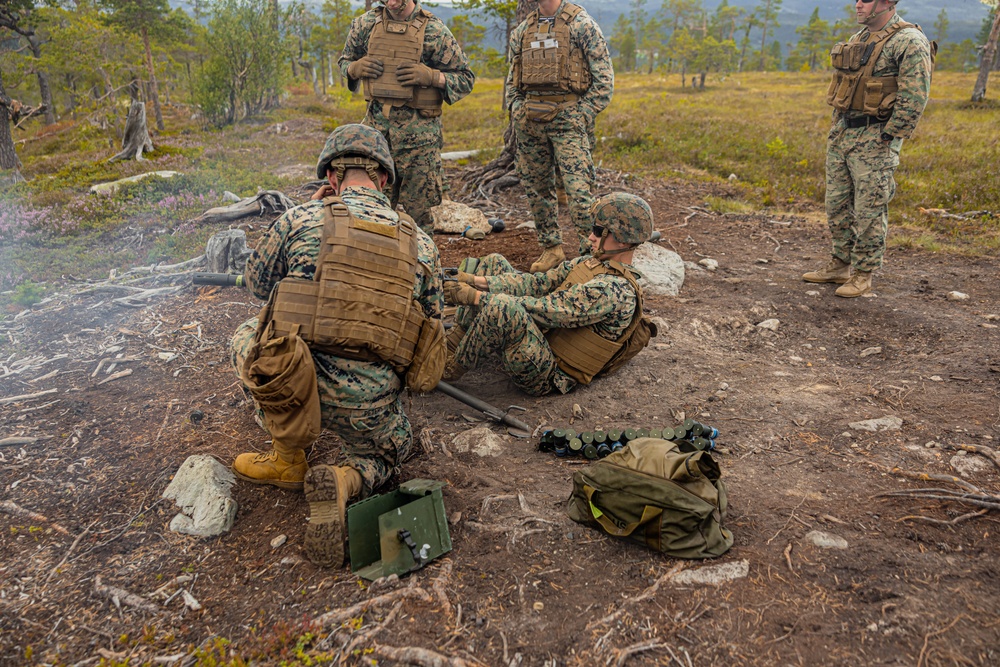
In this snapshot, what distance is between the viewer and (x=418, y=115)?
609 cm

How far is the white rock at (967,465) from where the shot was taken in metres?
3.16

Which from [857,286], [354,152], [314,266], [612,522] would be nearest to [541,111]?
[354,152]

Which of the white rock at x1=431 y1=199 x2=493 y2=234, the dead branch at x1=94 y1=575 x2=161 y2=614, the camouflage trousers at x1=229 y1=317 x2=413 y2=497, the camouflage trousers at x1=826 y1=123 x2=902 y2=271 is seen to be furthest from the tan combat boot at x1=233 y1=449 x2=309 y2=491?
the camouflage trousers at x1=826 y1=123 x2=902 y2=271

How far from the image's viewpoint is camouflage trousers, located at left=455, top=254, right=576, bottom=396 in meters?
4.07

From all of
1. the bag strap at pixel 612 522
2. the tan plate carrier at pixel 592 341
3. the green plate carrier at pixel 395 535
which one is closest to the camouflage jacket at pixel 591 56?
the tan plate carrier at pixel 592 341

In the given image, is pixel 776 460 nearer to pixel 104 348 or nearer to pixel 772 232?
pixel 104 348

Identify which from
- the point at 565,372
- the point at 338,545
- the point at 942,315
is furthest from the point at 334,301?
the point at 942,315

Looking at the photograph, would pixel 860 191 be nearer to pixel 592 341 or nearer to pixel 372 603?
pixel 592 341

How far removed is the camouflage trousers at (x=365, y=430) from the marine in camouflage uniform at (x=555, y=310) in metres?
0.94

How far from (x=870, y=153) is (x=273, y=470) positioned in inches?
228

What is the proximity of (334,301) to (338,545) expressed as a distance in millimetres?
1142

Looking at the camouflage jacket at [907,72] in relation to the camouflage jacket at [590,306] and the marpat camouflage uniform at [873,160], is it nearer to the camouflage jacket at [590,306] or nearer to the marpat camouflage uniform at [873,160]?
the marpat camouflage uniform at [873,160]

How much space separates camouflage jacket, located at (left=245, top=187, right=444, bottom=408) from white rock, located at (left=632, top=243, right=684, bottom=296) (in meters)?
3.45

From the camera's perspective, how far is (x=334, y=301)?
2.98 metres
